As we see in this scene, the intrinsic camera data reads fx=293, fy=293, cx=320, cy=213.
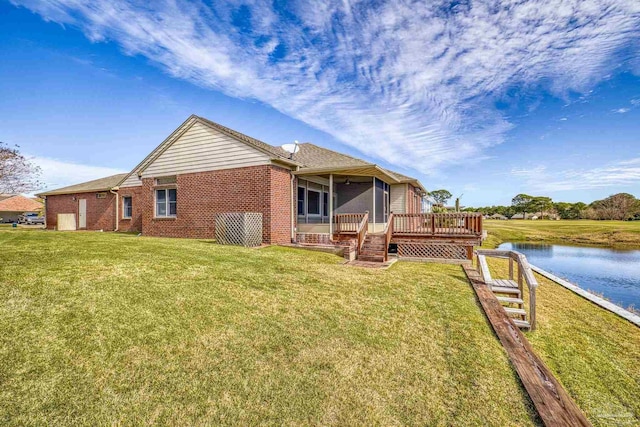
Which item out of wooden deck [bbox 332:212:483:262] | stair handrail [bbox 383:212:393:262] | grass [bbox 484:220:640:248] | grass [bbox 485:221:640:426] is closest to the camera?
grass [bbox 485:221:640:426]

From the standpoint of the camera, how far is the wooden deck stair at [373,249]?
409 inches

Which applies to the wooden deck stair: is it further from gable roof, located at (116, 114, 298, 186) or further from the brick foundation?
gable roof, located at (116, 114, 298, 186)

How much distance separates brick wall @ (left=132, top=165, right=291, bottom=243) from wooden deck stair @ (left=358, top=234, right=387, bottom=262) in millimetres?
3374

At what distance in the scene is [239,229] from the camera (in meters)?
10.8

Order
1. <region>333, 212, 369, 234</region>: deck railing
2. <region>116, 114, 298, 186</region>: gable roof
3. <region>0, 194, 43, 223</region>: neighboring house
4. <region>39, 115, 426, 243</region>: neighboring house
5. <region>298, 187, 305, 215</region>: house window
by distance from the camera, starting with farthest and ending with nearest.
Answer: <region>0, 194, 43, 223</region>: neighboring house
<region>298, 187, 305, 215</region>: house window
<region>333, 212, 369, 234</region>: deck railing
<region>39, 115, 426, 243</region>: neighboring house
<region>116, 114, 298, 186</region>: gable roof

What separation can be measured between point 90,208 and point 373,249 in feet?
69.2

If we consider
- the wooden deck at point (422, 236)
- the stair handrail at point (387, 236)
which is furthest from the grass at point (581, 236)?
the stair handrail at point (387, 236)

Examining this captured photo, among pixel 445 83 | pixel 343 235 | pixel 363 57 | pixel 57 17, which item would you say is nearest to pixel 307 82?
pixel 363 57

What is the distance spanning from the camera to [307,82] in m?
14.5

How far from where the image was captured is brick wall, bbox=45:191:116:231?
20109 mm

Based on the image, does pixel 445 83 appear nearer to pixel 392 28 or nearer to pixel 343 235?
pixel 392 28

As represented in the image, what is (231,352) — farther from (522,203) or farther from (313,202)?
(522,203)

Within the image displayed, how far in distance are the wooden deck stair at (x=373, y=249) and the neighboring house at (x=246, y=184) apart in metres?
1.86

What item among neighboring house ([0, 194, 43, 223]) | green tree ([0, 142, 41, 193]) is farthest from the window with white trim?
neighboring house ([0, 194, 43, 223])
